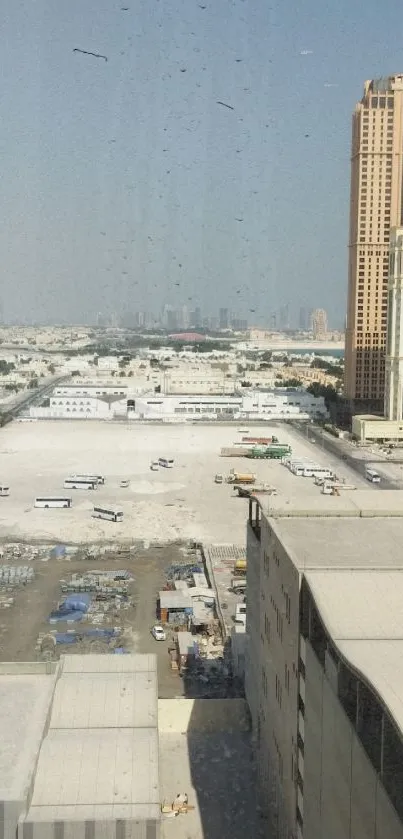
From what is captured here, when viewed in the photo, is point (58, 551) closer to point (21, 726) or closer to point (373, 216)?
point (21, 726)

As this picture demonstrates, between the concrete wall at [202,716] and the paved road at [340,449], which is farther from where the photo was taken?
the paved road at [340,449]

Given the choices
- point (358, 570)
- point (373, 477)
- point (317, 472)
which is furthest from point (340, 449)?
point (358, 570)

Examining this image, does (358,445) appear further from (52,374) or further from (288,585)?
(52,374)

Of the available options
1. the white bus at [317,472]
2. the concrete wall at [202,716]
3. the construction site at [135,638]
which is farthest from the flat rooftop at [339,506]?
the white bus at [317,472]

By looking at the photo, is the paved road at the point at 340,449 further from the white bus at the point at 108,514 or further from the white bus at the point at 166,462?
the white bus at the point at 108,514

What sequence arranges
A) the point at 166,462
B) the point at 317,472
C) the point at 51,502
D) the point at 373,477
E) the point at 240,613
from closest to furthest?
1. the point at 240,613
2. the point at 51,502
3. the point at 373,477
4. the point at 317,472
5. the point at 166,462

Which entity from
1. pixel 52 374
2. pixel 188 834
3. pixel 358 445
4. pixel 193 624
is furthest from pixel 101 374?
pixel 188 834
